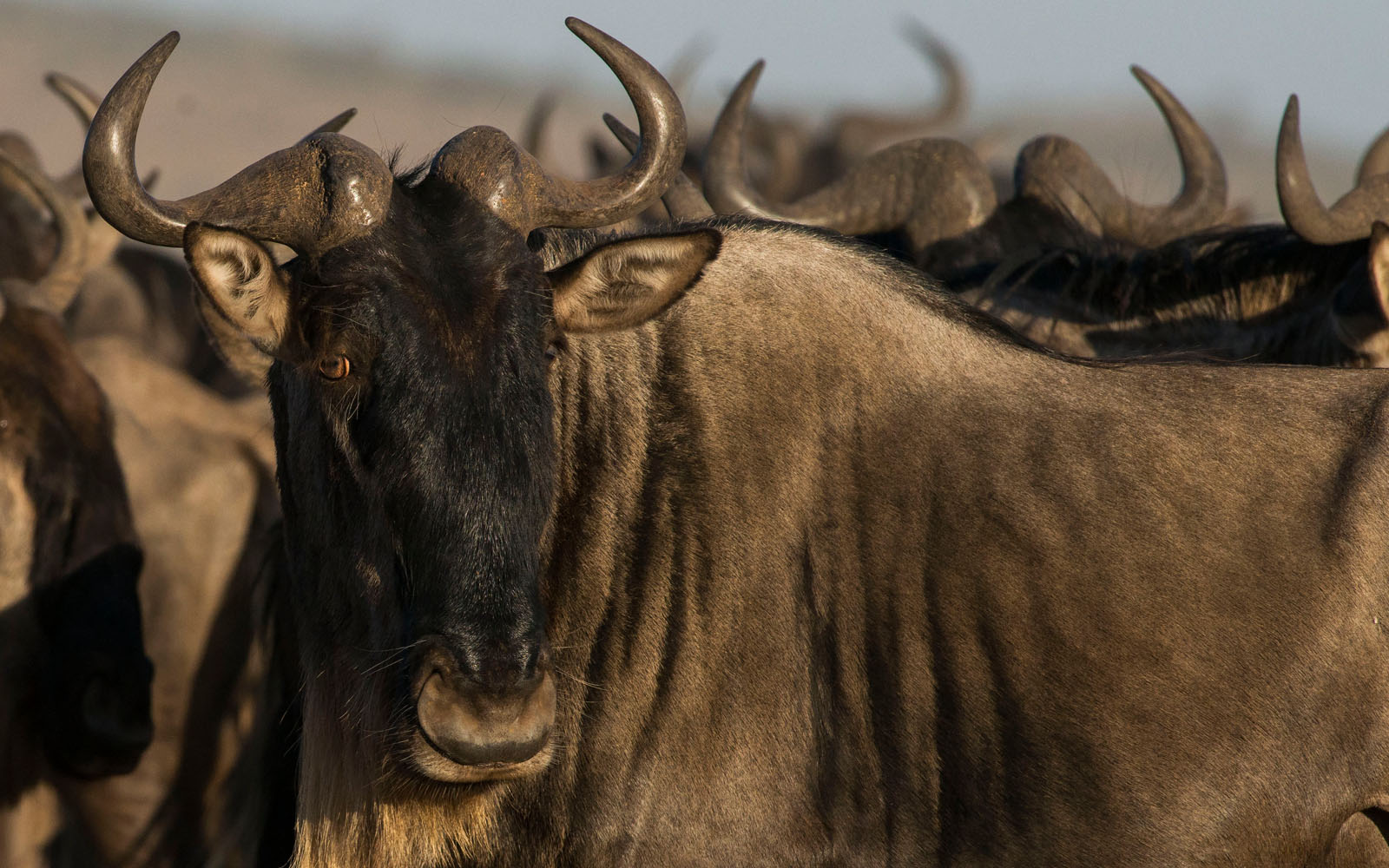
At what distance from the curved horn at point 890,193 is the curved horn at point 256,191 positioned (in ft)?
10.9

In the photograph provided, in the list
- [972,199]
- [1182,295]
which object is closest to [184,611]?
[972,199]

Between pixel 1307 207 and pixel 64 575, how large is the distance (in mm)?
4403

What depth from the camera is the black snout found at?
484 centimetres

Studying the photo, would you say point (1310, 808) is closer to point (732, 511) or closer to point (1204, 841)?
point (1204, 841)

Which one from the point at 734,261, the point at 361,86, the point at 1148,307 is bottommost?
the point at 361,86

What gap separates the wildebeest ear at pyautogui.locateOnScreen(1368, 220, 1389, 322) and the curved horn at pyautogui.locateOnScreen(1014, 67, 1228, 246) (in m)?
1.65

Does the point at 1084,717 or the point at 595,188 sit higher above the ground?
the point at 595,188

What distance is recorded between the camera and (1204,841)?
10.7 ft

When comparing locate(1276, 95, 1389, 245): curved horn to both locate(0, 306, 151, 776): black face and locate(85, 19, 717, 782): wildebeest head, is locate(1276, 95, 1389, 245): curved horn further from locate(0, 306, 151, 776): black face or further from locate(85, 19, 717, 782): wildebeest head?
locate(0, 306, 151, 776): black face

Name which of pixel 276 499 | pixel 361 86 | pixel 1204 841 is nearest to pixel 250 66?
pixel 361 86

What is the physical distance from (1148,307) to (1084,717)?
2399 mm

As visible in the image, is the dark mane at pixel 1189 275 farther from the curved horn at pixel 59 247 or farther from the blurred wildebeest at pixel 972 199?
the curved horn at pixel 59 247

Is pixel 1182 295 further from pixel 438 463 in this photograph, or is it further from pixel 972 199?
pixel 438 463

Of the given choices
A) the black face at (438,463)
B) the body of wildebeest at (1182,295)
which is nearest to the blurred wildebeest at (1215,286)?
the body of wildebeest at (1182,295)
